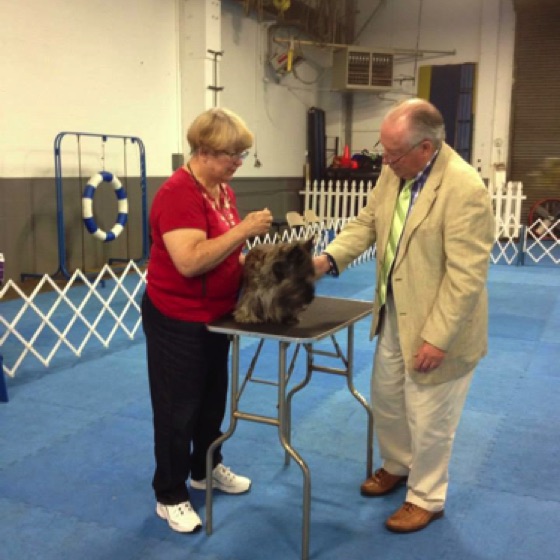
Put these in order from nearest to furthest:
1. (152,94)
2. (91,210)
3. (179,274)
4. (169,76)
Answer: (179,274) < (91,210) < (152,94) < (169,76)

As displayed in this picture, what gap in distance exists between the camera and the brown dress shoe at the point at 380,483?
2516mm

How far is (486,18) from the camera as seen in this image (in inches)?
435

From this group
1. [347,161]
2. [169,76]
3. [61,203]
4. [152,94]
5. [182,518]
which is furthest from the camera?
[347,161]

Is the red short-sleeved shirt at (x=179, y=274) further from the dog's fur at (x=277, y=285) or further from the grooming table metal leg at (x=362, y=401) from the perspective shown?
the grooming table metal leg at (x=362, y=401)

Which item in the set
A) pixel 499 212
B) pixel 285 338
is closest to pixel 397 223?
pixel 285 338

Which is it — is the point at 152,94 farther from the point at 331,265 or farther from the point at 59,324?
the point at 331,265

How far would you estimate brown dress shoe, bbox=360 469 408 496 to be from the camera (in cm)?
252

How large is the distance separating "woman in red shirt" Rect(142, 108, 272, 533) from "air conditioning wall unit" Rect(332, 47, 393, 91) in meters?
9.86

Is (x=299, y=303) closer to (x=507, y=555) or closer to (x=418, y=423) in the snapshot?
(x=418, y=423)

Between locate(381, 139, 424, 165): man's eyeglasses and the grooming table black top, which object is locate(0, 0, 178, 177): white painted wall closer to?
the grooming table black top

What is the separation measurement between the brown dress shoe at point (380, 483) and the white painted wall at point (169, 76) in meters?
5.01

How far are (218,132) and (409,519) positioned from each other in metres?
1.55

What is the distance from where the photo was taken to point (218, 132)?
1933mm

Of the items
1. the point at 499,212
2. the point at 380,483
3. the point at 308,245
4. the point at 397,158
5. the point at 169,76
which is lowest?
the point at 380,483
